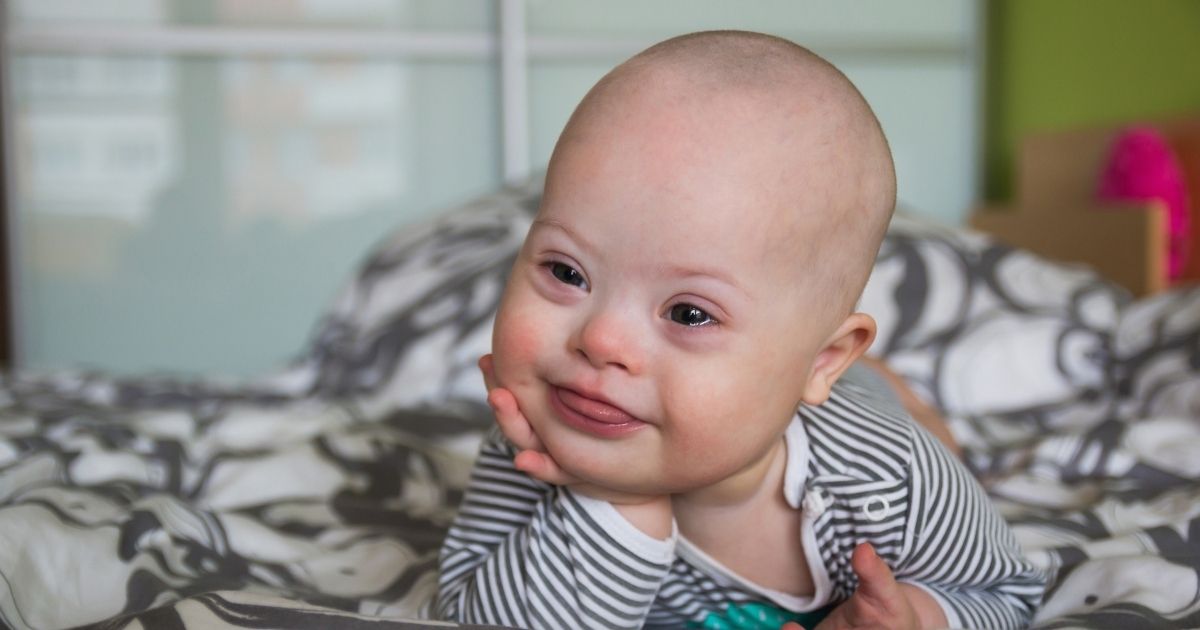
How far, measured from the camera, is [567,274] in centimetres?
60

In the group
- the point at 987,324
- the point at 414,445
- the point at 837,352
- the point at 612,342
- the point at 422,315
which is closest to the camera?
the point at 612,342

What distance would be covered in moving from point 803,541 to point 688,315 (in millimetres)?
208

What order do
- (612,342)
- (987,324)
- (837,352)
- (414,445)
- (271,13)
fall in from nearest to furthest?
1. (612,342)
2. (837,352)
3. (414,445)
4. (987,324)
5. (271,13)

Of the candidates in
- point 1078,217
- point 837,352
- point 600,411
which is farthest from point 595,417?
point 1078,217

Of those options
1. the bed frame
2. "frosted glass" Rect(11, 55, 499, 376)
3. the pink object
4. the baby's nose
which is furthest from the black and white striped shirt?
"frosted glass" Rect(11, 55, 499, 376)

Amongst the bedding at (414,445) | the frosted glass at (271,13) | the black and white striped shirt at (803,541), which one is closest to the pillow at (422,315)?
the bedding at (414,445)

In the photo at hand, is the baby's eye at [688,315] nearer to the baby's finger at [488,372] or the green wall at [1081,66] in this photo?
the baby's finger at [488,372]

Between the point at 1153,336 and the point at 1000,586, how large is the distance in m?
0.87

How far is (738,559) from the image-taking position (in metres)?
0.73

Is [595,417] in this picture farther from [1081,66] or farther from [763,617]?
[1081,66]

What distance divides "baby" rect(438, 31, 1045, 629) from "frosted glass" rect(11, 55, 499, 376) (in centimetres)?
212

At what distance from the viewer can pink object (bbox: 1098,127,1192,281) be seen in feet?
7.21

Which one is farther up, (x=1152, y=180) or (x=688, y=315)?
(x=688, y=315)

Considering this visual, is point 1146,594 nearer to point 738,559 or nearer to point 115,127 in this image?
point 738,559
